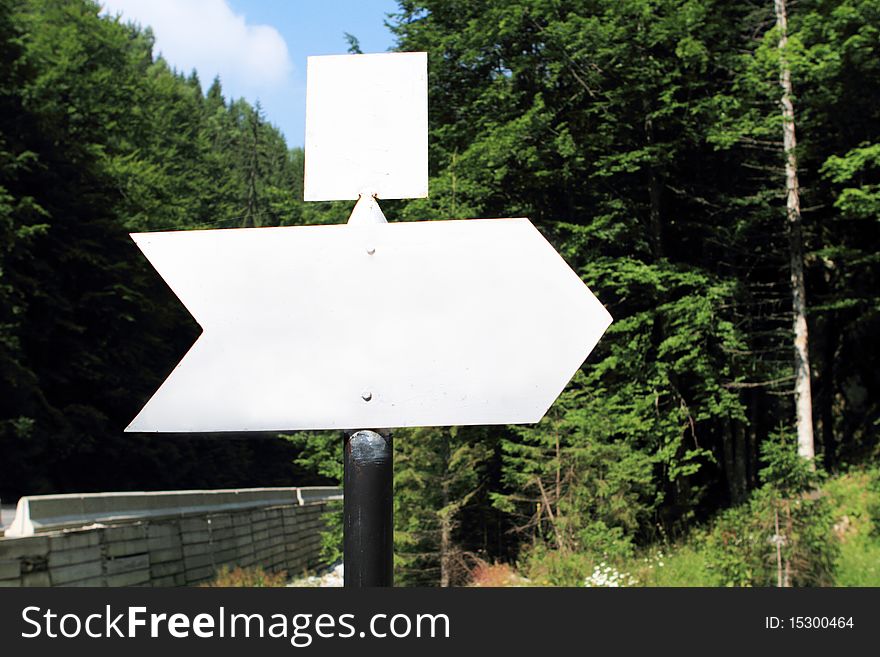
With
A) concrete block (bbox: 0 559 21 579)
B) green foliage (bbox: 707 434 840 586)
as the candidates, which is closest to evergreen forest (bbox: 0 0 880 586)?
green foliage (bbox: 707 434 840 586)

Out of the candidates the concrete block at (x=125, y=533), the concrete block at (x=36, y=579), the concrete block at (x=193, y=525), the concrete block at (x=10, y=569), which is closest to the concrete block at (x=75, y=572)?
the concrete block at (x=36, y=579)

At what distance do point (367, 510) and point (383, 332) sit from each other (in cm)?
33

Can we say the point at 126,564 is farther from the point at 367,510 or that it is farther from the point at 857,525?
the point at 367,510

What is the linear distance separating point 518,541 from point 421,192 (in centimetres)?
2086

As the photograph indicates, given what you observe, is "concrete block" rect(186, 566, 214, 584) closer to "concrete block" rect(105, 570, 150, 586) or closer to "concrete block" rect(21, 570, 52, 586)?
"concrete block" rect(105, 570, 150, 586)

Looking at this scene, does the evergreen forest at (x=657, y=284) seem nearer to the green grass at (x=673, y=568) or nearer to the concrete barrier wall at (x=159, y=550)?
the green grass at (x=673, y=568)

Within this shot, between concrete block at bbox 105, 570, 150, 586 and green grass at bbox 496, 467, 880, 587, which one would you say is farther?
concrete block at bbox 105, 570, 150, 586

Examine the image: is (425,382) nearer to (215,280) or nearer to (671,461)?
(215,280)

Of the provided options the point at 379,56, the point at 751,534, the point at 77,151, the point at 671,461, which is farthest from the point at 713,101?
the point at 77,151

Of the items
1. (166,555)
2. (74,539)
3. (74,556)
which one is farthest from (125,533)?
(74,556)

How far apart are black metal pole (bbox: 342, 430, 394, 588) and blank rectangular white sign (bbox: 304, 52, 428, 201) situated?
0.49 meters

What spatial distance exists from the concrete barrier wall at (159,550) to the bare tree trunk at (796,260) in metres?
14.1

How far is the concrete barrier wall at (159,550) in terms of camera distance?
15.1 m

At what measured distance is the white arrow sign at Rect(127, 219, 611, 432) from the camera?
5.47 feet
